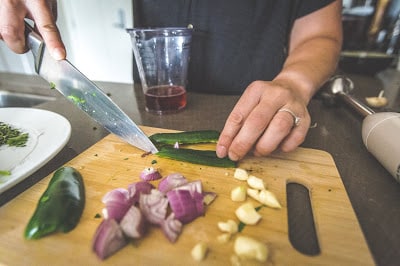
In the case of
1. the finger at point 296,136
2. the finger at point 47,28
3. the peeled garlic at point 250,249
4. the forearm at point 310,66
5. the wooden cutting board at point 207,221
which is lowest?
the wooden cutting board at point 207,221

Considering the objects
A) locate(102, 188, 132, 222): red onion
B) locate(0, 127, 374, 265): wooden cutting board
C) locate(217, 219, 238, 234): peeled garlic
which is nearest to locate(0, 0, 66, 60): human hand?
locate(0, 127, 374, 265): wooden cutting board

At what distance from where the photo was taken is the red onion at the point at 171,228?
51 cm

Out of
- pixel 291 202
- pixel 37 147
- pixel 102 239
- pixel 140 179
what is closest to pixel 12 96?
pixel 37 147

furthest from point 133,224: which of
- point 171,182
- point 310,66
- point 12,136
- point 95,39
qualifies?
point 95,39

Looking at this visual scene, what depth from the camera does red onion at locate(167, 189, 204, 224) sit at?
1.79 feet

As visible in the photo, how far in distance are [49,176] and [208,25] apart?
1.05 metres

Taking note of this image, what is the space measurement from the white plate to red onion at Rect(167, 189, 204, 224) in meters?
0.37

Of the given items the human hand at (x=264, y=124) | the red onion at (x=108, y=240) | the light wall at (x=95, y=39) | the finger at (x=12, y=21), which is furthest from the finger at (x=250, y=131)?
the light wall at (x=95, y=39)

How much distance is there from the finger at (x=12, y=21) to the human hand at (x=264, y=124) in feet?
2.55

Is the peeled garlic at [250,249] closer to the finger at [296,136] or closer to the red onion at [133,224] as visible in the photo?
the red onion at [133,224]

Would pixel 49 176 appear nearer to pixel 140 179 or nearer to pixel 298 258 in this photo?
pixel 140 179

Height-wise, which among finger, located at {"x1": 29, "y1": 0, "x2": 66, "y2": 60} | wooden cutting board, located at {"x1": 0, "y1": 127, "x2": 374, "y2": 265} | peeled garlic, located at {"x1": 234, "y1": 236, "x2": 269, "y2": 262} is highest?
finger, located at {"x1": 29, "y1": 0, "x2": 66, "y2": 60}

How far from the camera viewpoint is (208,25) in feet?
4.35

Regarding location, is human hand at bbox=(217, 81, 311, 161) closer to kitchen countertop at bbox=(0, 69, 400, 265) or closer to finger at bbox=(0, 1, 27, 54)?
kitchen countertop at bbox=(0, 69, 400, 265)
